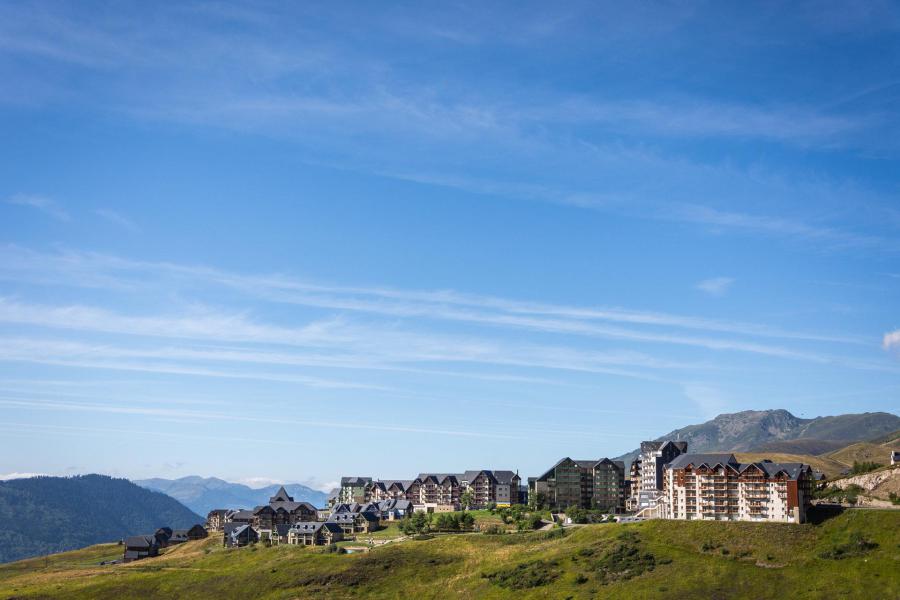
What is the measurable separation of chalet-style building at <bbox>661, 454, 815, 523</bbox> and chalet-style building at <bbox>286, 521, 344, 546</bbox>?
7165 centimetres

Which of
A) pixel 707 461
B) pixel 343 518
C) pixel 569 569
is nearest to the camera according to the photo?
pixel 569 569

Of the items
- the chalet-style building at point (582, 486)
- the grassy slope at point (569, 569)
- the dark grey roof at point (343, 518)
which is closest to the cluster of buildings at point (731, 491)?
the grassy slope at point (569, 569)

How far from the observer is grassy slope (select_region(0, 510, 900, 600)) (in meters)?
112

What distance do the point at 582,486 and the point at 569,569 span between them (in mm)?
67238

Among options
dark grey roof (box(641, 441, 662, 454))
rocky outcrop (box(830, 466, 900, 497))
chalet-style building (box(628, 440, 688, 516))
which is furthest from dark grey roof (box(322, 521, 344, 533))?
rocky outcrop (box(830, 466, 900, 497))

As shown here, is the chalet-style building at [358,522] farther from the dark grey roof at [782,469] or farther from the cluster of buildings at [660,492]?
the dark grey roof at [782,469]

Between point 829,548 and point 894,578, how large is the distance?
41.5ft

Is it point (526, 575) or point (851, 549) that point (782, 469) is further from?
point (526, 575)

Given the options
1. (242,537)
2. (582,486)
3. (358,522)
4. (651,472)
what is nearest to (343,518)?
(358,522)

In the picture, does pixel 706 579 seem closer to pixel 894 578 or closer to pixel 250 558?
pixel 894 578

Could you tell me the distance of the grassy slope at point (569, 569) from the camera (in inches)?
4427

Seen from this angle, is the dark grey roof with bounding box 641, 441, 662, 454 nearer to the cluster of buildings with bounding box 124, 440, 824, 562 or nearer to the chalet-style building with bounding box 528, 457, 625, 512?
the cluster of buildings with bounding box 124, 440, 824, 562

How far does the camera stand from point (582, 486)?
19212cm

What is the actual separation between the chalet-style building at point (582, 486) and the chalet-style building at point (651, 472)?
4126 mm
